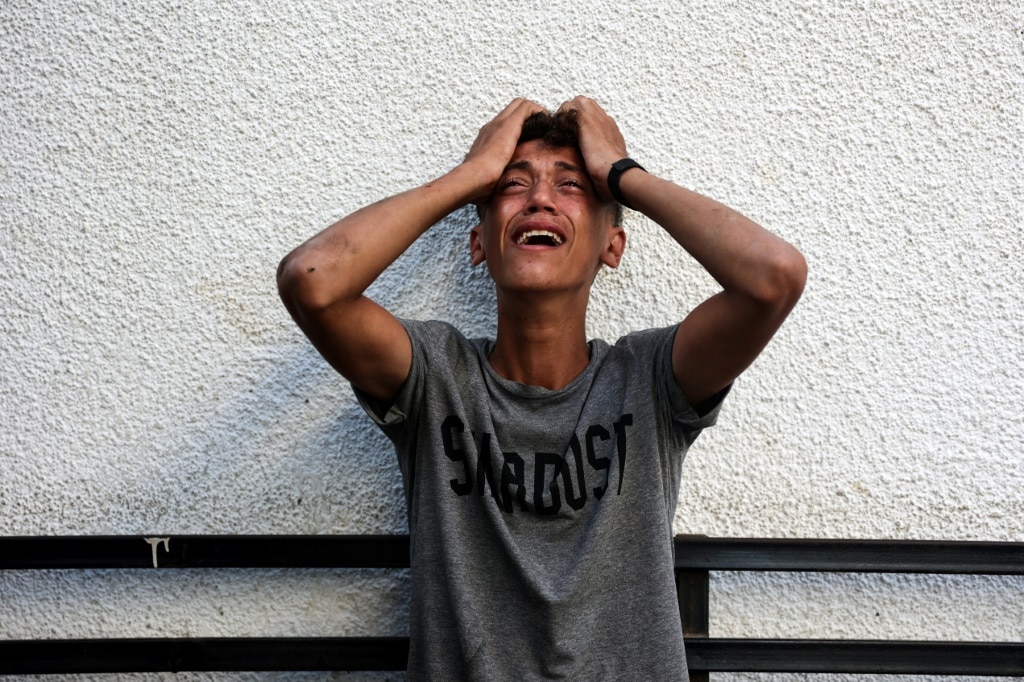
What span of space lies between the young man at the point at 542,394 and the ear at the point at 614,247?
0.05m

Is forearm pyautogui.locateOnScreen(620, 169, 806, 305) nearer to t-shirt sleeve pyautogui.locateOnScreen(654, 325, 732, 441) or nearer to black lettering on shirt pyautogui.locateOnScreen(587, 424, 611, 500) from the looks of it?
t-shirt sleeve pyautogui.locateOnScreen(654, 325, 732, 441)

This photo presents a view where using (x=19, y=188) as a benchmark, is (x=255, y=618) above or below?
below

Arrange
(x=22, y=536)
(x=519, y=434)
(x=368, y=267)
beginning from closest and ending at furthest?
(x=368, y=267)
(x=519, y=434)
(x=22, y=536)

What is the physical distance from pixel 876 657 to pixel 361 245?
115cm

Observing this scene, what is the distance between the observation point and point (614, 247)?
1501 millimetres

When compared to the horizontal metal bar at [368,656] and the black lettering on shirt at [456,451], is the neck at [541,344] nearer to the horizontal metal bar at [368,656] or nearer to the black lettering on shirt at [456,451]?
the black lettering on shirt at [456,451]

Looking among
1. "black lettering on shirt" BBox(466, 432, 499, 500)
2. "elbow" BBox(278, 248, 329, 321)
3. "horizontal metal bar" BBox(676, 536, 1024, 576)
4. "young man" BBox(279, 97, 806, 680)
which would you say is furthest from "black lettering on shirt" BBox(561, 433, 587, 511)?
"elbow" BBox(278, 248, 329, 321)

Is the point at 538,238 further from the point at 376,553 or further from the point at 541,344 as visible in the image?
the point at 376,553

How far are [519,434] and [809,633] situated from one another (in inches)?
27.6

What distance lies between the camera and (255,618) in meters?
1.51

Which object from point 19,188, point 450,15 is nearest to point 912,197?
point 450,15

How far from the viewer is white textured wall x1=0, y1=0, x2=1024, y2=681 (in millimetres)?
1503

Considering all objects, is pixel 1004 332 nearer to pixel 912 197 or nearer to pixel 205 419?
pixel 912 197

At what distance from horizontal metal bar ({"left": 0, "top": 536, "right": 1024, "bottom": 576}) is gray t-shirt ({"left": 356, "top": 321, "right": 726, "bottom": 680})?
A: 155 mm
